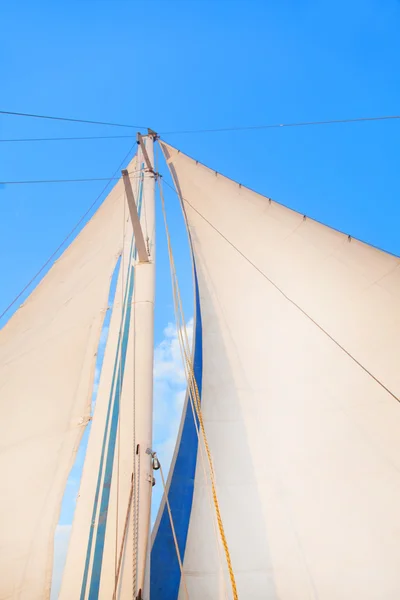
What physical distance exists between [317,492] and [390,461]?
63cm

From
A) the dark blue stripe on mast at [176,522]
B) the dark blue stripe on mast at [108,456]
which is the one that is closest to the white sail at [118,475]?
the dark blue stripe on mast at [108,456]

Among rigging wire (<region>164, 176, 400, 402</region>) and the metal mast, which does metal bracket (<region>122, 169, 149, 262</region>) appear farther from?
rigging wire (<region>164, 176, 400, 402</region>)

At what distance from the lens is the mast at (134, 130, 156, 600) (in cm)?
222

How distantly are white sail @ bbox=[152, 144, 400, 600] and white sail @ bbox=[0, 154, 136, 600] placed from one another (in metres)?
0.94

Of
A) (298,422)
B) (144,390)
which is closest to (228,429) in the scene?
(298,422)

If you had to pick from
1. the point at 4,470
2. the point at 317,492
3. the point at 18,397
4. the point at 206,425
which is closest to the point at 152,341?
the point at 206,425

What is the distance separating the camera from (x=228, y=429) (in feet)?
11.4

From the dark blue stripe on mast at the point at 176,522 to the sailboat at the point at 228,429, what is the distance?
0.04 ft

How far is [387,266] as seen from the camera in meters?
3.48

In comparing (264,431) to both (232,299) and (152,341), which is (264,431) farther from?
(232,299)

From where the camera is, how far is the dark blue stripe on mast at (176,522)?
9.04ft

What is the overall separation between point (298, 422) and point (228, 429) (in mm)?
641

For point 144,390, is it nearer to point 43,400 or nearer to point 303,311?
point 43,400

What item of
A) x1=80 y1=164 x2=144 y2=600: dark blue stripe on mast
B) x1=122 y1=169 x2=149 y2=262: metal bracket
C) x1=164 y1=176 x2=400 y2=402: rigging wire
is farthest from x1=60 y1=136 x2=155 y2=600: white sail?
x1=164 y1=176 x2=400 y2=402: rigging wire
